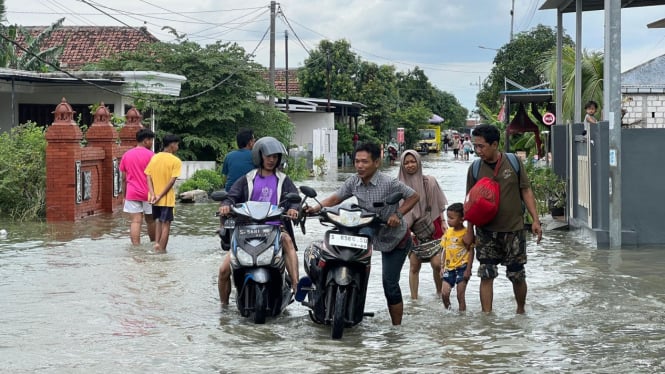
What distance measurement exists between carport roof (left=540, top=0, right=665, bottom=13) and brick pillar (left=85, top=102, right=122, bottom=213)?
30.5 feet

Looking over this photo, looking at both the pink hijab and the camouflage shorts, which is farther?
the pink hijab

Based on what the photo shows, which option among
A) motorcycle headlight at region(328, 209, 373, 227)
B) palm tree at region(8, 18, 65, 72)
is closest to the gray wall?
motorcycle headlight at region(328, 209, 373, 227)

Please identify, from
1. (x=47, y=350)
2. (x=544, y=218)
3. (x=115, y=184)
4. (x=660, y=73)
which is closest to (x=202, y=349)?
(x=47, y=350)

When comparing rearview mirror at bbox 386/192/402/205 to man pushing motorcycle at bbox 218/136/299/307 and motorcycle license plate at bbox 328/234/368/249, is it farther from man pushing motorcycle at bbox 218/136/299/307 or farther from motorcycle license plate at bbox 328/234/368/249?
man pushing motorcycle at bbox 218/136/299/307

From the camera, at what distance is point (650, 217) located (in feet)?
45.0

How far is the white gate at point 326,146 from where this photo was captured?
4400 centimetres

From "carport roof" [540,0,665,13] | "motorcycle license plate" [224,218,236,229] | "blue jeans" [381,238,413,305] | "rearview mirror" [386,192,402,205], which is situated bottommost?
"blue jeans" [381,238,413,305]

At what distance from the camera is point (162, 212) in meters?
13.1

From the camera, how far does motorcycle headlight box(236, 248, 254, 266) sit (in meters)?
8.05

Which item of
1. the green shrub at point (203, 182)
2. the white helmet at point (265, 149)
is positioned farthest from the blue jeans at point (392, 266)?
the green shrub at point (203, 182)

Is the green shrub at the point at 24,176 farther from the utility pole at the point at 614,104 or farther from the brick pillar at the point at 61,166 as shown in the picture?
the utility pole at the point at 614,104

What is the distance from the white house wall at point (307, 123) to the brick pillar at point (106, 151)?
98.5ft

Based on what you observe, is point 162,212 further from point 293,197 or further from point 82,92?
point 82,92

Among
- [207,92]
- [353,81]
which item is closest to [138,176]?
[207,92]
